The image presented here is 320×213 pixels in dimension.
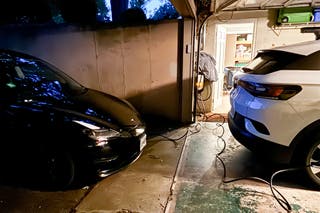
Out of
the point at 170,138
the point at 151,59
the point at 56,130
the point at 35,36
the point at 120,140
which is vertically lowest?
the point at 170,138

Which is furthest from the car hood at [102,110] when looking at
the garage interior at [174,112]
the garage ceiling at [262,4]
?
the garage ceiling at [262,4]

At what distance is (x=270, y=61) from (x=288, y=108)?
1.93 ft

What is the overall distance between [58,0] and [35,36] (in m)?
1.60

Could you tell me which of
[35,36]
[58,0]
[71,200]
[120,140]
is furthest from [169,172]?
[58,0]

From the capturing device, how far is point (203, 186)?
244 centimetres

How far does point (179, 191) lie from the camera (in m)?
2.36

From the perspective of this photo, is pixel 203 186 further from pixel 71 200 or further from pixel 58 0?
pixel 58 0

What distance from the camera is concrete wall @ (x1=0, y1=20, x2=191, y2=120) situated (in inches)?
169

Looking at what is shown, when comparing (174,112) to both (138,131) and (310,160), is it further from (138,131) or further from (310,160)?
(310,160)

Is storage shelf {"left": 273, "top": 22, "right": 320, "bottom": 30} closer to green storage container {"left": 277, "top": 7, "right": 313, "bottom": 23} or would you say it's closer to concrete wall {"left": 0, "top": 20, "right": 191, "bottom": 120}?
green storage container {"left": 277, "top": 7, "right": 313, "bottom": 23}

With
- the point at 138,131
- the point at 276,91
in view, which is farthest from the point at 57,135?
the point at 276,91

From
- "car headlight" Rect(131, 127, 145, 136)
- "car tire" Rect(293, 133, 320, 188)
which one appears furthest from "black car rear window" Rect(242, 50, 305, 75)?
"car headlight" Rect(131, 127, 145, 136)

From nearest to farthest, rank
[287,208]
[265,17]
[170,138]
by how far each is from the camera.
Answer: [287,208] → [170,138] → [265,17]

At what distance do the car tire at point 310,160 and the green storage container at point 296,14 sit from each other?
340 centimetres
